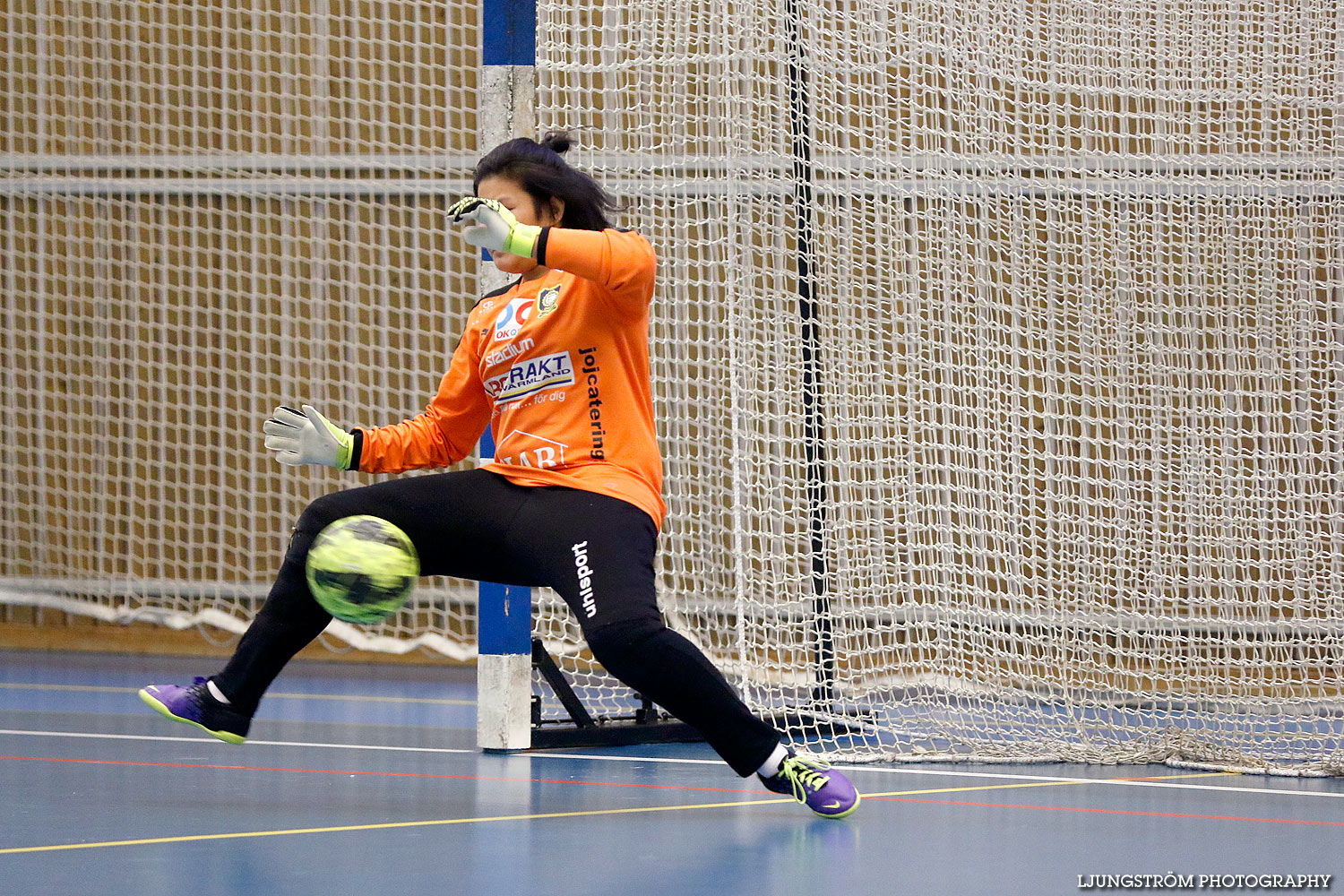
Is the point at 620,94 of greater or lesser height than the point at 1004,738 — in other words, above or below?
above

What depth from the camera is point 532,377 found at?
321 cm

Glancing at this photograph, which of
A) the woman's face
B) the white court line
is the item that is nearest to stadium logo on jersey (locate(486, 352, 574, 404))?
the woman's face

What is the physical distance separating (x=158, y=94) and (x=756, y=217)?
3.03 metres

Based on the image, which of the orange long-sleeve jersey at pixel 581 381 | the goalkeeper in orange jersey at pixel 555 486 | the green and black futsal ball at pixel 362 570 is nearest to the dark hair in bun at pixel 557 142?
the goalkeeper in orange jersey at pixel 555 486

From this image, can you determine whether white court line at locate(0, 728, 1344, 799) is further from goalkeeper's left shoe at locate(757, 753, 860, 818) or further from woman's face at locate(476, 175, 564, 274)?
woman's face at locate(476, 175, 564, 274)

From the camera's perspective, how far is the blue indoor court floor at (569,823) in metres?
2.50

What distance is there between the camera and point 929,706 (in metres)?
4.57

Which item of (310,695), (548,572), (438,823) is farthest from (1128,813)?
(310,695)

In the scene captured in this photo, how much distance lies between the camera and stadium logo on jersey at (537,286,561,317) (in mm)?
3209

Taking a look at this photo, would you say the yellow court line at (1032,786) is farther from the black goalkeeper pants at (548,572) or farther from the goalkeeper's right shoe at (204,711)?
the goalkeeper's right shoe at (204,711)

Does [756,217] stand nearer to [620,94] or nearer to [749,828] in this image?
[620,94]

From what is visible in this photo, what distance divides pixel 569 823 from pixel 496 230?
1222 mm

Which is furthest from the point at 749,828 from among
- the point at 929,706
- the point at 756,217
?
the point at 756,217

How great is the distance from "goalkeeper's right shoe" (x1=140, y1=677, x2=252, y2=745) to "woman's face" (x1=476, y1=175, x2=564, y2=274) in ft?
3.78
